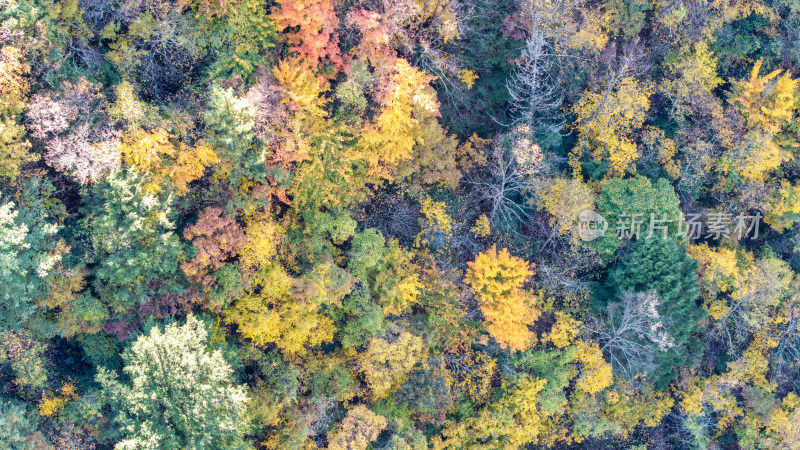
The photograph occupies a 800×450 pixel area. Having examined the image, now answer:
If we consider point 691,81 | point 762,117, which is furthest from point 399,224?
point 762,117

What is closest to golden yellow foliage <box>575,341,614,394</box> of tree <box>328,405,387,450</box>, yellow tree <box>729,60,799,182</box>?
tree <box>328,405,387,450</box>

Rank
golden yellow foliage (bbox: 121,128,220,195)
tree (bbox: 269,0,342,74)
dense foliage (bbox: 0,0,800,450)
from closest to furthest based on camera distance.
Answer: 1. golden yellow foliage (bbox: 121,128,220,195)
2. dense foliage (bbox: 0,0,800,450)
3. tree (bbox: 269,0,342,74)

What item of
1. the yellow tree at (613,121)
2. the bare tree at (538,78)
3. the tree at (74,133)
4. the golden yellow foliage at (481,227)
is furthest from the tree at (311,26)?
the yellow tree at (613,121)

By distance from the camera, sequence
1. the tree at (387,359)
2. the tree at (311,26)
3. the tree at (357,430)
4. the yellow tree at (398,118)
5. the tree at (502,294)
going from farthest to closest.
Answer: the tree at (502,294) < the tree at (387,359) < the yellow tree at (398,118) < the tree at (357,430) < the tree at (311,26)

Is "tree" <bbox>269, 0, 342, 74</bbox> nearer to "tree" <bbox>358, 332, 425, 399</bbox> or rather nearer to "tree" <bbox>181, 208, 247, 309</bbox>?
"tree" <bbox>181, 208, 247, 309</bbox>

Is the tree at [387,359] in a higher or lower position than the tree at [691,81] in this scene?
lower

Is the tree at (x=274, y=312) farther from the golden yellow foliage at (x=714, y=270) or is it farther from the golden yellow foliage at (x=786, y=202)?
the golden yellow foliage at (x=786, y=202)

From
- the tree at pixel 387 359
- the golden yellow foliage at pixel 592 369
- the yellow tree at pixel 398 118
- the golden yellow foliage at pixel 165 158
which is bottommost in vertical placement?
the golden yellow foliage at pixel 592 369
